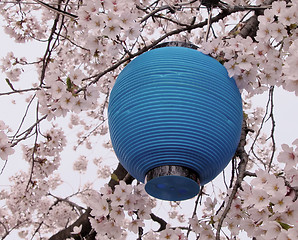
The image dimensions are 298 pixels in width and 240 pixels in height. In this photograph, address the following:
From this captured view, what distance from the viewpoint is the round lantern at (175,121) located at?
90 centimetres

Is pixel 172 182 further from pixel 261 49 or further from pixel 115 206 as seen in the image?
pixel 261 49

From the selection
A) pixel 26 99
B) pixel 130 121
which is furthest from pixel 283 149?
pixel 26 99

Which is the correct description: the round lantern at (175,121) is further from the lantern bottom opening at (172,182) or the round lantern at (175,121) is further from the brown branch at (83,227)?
the brown branch at (83,227)

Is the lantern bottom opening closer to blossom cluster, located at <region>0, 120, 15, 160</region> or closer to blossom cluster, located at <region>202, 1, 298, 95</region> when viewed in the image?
blossom cluster, located at <region>202, 1, 298, 95</region>

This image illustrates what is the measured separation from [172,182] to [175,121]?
0.18m

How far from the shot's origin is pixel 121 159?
1.04 meters

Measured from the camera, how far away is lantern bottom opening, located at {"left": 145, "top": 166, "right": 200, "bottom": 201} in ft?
3.00

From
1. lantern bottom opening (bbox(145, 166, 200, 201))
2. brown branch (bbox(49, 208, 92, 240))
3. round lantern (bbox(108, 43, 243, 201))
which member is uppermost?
brown branch (bbox(49, 208, 92, 240))

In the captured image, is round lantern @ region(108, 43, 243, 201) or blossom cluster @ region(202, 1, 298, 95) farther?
blossom cluster @ region(202, 1, 298, 95)

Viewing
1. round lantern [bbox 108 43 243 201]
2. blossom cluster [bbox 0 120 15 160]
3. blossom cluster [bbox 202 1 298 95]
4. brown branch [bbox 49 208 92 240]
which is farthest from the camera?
brown branch [bbox 49 208 92 240]

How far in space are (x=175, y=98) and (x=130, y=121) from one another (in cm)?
15

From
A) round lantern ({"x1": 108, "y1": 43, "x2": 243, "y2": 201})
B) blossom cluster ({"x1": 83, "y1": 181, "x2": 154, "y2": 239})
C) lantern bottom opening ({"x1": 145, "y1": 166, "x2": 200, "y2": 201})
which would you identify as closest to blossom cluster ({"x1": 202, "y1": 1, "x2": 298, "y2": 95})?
round lantern ({"x1": 108, "y1": 43, "x2": 243, "y2": 201})

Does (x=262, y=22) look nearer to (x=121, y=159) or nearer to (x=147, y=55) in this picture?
(x=147, y=55)

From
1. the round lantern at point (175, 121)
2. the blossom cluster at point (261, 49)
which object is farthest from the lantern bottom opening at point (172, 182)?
the blossom cluster at point (261, 49)
